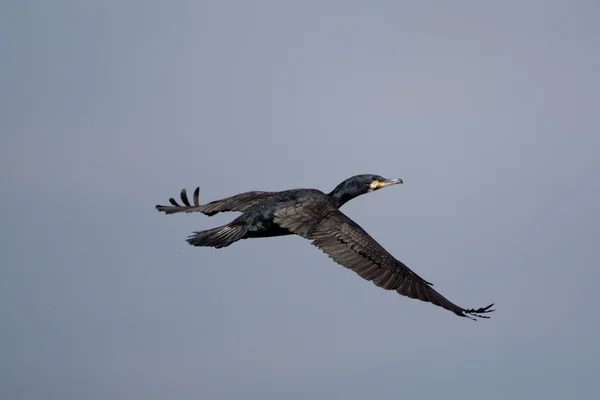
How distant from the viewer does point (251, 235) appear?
21.7m

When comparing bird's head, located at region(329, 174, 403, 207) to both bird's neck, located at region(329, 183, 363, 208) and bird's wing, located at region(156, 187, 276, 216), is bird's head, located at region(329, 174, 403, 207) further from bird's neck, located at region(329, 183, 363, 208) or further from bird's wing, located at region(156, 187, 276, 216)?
bird's wing, located at region(156, 187, 276, 216)

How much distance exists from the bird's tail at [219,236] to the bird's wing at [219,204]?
5.26 feet

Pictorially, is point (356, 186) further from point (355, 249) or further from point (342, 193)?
point (355, 249)

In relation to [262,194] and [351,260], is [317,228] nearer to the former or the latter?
[351,260]

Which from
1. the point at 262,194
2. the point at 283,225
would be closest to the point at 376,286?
the point at 283,225

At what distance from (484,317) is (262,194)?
18.4 feet

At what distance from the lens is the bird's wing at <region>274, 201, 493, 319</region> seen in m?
20.4

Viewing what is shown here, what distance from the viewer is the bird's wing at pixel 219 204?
2331cm

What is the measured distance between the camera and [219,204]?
24000 millimetres

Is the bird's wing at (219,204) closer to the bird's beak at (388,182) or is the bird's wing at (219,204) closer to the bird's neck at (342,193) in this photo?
the bird's neck at (342,193)

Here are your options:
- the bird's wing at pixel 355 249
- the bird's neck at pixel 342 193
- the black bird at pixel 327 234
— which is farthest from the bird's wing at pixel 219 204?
the bird's wing at pixel 355 249

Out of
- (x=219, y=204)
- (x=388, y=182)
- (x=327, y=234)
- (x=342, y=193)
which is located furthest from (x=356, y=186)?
(x=219, y=204)

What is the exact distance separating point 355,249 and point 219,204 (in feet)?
13.5

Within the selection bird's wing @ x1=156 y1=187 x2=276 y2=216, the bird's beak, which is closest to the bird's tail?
bird's wing @ x1=156 y1=187 x2=276 y2=216
